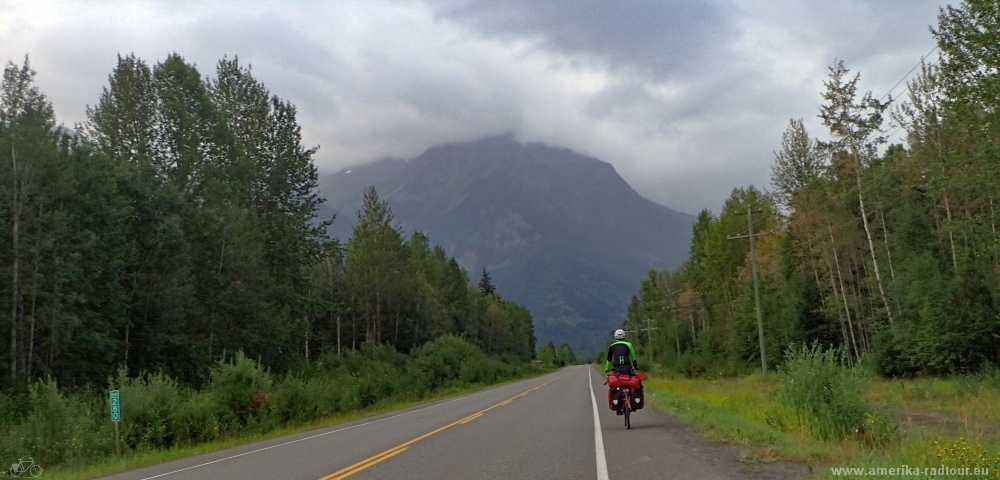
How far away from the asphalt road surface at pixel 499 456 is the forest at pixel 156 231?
9535 millimetres

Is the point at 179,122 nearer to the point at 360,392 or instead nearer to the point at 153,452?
the point at 360,392

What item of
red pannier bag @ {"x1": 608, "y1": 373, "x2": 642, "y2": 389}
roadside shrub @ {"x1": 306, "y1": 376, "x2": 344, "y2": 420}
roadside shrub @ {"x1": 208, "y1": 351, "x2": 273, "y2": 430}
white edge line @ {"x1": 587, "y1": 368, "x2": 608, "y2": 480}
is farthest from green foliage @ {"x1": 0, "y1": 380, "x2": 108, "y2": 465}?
red pannier bag @ {"x1": 608, "y1": 373, "x2": 642, "y2": 389}

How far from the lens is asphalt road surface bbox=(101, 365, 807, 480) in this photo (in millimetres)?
9766

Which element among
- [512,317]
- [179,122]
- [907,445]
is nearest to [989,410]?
[907,445]

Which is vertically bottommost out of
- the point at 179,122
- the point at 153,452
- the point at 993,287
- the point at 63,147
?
the point at 153,452

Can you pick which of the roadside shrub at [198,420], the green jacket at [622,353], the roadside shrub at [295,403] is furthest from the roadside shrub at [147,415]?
the green jacket at [622,353]

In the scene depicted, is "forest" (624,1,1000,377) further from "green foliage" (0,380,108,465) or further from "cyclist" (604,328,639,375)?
"green foliage" (0,380,108,465)

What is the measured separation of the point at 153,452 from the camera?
1847 centimetres

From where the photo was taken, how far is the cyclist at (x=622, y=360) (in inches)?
624

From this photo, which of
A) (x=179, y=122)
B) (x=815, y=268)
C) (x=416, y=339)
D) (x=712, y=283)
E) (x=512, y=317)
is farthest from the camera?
(x=512, y=317)

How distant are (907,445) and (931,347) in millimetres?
24067

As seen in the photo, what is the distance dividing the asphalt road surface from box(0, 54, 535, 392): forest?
31.3ft

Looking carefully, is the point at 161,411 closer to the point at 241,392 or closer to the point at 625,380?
the point at 241,392

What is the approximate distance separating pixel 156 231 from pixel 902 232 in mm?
35258
